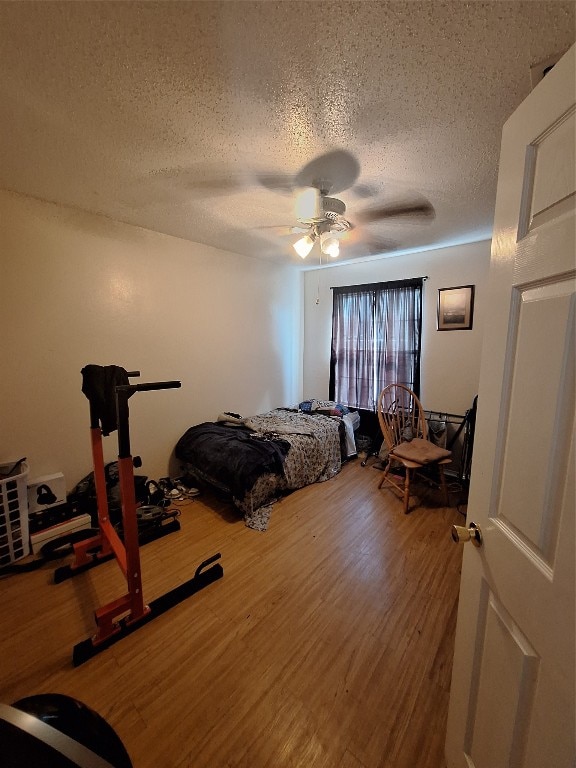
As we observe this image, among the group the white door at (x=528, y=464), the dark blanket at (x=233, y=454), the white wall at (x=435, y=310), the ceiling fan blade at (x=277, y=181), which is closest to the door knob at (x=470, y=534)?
the white door at (x=528, y=464)

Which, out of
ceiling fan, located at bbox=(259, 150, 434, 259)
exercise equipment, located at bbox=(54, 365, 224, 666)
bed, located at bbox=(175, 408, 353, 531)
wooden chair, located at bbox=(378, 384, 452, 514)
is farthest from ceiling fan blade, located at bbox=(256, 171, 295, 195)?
wooden chair, located at bbox=(378, 384, 452, 514)

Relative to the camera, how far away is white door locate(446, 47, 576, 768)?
0.55 meters

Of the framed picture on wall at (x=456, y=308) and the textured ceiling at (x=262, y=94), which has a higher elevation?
the textured ceiling at (x=262, y=94)

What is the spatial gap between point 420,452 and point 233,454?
1.71m

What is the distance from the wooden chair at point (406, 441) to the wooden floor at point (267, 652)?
60cm

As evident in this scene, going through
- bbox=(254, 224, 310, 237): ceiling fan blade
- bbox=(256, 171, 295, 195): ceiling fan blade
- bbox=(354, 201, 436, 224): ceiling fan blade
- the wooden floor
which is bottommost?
the wooden floor

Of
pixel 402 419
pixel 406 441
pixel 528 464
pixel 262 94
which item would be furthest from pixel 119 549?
pixel 402 419

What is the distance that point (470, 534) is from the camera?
0.86 metres

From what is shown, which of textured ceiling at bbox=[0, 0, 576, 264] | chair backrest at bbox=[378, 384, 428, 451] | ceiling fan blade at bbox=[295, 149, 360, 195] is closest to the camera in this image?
textured ceiling at bbox=[0, 0, 576, 264]

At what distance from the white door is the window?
A: 2901 millimetres

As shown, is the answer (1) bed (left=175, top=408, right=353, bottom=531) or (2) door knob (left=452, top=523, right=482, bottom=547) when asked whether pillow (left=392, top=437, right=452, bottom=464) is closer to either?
(1) bed (left=175, top=408, right=353, bottom=531)

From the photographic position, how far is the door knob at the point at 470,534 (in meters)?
0.83

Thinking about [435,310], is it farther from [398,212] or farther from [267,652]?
[267,652]

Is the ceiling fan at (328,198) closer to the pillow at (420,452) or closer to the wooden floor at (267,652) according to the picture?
the pillow at (420,452)
